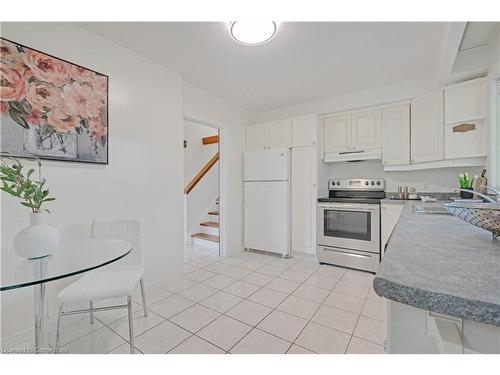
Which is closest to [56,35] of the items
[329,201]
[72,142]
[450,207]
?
[72,142]

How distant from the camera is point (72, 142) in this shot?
71.1 inches

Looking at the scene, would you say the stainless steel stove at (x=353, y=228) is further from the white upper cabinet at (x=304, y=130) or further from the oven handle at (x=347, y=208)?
the white upper cabinet at (x=304, y=130)

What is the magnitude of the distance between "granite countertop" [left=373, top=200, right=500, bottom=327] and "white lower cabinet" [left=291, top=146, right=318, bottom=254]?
2504mm

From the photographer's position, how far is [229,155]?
3562 mm

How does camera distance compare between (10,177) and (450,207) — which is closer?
(450,207)

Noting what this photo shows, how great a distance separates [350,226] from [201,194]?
2869mm

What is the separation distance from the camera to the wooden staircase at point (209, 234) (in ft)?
13.2

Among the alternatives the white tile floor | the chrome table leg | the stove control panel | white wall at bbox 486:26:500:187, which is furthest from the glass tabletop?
white wall at bbox 486:26:500:187

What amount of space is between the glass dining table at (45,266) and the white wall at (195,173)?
297 cm

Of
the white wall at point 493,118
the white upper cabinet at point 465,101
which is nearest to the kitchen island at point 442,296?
the white wall at point 493,118

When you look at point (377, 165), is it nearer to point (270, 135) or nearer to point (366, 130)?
point (366, 130)

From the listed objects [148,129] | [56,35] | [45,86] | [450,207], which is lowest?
[450,207]
